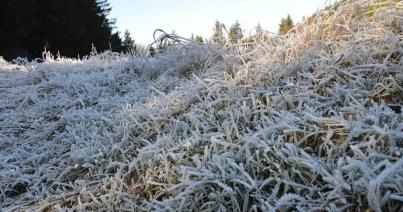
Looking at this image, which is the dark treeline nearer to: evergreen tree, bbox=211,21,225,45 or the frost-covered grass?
evergreen tree, bbox=211,21,225,45

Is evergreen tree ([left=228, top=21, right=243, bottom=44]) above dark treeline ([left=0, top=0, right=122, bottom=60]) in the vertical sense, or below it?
below

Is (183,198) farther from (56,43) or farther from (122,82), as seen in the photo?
(56,43)

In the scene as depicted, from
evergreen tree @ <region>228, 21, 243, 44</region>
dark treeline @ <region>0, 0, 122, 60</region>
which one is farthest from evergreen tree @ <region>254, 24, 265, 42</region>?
dark treeline @ <region>0, 0, 122, 60</region>

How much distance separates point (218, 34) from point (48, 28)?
74.3 feet

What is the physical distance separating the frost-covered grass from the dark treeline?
65.4 feet

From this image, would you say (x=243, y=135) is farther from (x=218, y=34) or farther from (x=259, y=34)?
(x=218, y=34)

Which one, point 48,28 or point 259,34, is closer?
point 259,34

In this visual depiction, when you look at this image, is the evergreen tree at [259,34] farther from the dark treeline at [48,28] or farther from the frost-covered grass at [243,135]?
the dark treeline at [48,28]

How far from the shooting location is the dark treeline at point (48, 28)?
21844mm

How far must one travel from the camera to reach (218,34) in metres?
3.83

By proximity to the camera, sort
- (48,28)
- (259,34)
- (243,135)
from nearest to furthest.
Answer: (243,135) → (259,34) → (48,28)

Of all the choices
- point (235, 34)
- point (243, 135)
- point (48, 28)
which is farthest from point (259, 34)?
point (48, 28)

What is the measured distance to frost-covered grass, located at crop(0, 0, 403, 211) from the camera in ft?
5.72

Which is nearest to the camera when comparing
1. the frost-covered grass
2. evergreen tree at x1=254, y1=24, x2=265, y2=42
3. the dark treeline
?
the frost-covered grass
